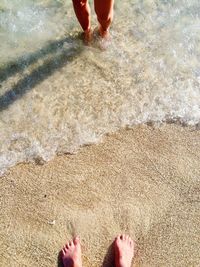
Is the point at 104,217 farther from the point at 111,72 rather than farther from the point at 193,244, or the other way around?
the point at 111,72

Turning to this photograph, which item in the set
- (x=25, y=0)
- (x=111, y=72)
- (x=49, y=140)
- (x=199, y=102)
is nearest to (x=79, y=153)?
(x=49, y=140)

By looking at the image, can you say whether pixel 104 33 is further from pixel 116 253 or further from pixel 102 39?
pixel 116 253

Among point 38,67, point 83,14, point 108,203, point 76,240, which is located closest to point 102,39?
point 83,14

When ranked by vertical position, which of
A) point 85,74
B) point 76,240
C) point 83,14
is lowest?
point 76,240

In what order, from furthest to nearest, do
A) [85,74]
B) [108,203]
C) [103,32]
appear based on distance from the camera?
[103,32]
[85,74]
[108,203]

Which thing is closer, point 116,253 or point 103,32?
point 116,253
